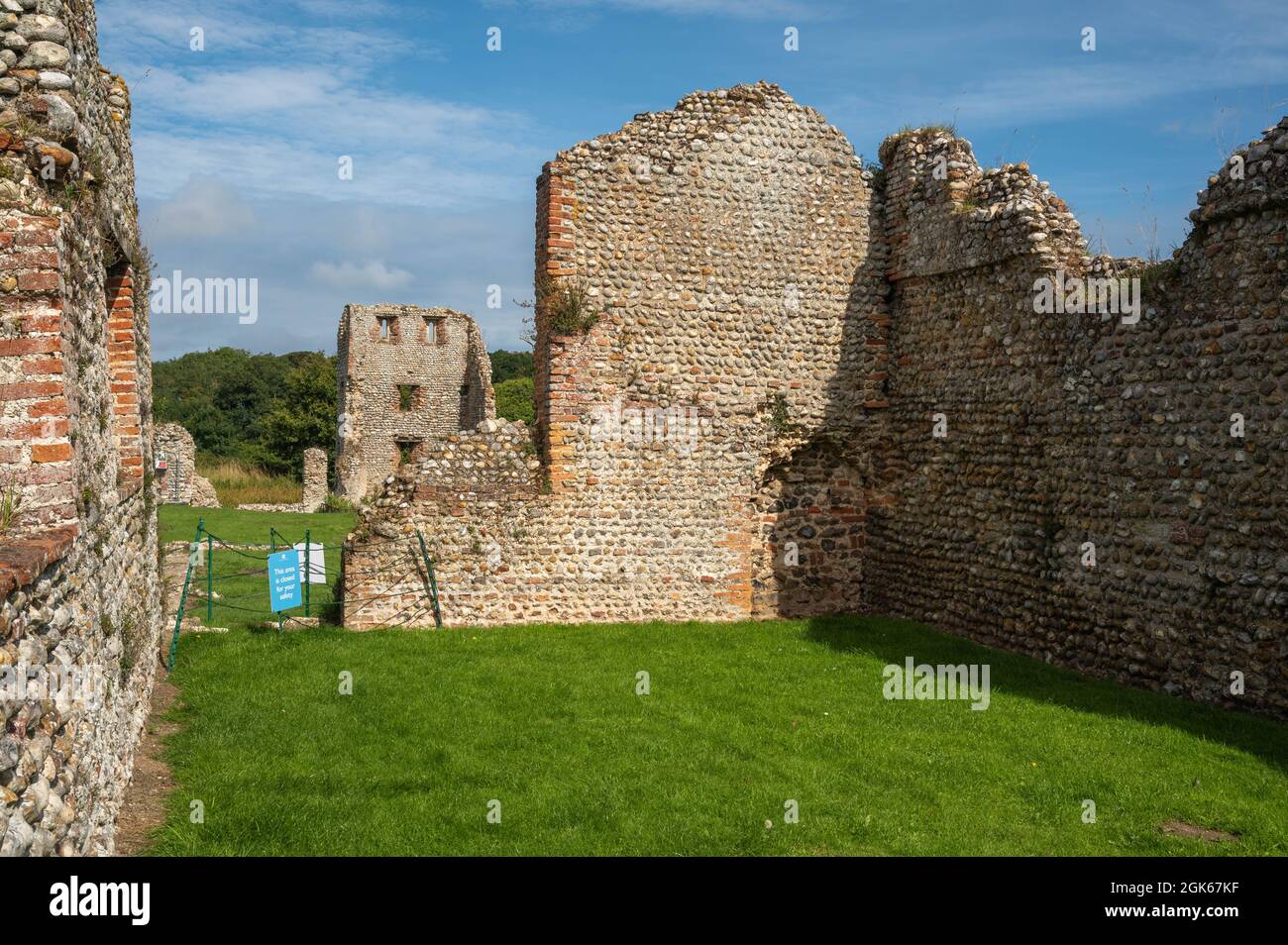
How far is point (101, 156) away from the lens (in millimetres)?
7539

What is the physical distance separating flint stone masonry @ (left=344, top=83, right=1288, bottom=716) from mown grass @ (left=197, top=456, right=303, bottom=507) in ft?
74.0

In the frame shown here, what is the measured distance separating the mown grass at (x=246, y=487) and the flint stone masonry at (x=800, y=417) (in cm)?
2255

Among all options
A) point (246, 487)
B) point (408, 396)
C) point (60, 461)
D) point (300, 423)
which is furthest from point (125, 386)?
point (300, 423)

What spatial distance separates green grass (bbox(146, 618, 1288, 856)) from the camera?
6.25 metres

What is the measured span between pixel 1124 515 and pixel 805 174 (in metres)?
6.08

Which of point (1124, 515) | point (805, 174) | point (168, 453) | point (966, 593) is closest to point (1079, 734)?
point (1124, 515)

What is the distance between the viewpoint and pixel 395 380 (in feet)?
104

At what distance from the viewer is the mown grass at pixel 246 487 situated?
33000 mm

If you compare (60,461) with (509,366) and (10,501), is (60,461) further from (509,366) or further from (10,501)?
(509,366)

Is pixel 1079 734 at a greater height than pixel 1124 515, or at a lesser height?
lesser

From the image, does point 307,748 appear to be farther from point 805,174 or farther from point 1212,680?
point 805,174

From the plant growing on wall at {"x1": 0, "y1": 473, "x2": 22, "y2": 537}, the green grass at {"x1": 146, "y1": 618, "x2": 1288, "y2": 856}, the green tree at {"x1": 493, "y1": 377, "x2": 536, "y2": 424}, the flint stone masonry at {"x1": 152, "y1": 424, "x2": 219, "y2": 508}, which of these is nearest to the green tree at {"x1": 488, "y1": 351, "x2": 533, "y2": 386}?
the green tree at {"x1": 493, "y1": 377, "x2": 536, "y2": 424}

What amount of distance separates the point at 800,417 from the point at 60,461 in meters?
9.52

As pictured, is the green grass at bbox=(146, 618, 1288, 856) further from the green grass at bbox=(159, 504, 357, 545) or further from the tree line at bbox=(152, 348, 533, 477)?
the tree line at bbox=(152, 348, 533, 477)
